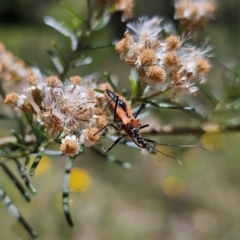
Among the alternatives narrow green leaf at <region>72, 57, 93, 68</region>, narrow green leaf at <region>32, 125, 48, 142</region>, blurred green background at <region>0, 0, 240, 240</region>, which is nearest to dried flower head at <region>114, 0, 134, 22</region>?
narrow green leaf at <region>72, 57, 93, 68</region>

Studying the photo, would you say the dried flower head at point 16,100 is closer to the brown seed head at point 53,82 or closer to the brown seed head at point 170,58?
the brown seed head at point 53,82

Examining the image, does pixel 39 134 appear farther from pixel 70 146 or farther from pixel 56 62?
pixel 56 62

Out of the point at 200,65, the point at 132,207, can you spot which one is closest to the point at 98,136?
the point at 200,65

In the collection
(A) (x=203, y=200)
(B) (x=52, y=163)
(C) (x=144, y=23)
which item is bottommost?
(A) (x=203, y=200)

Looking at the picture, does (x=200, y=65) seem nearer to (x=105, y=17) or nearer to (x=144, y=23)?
(x=144, y=23)

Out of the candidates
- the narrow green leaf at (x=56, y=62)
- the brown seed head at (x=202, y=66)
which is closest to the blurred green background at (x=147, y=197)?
the narrow green leaf at (x=56, y=62)

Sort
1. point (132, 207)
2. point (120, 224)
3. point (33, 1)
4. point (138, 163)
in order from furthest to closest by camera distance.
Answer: point (33, 1) → point (138, 163) → point (132, 207) → point (120, 224)
